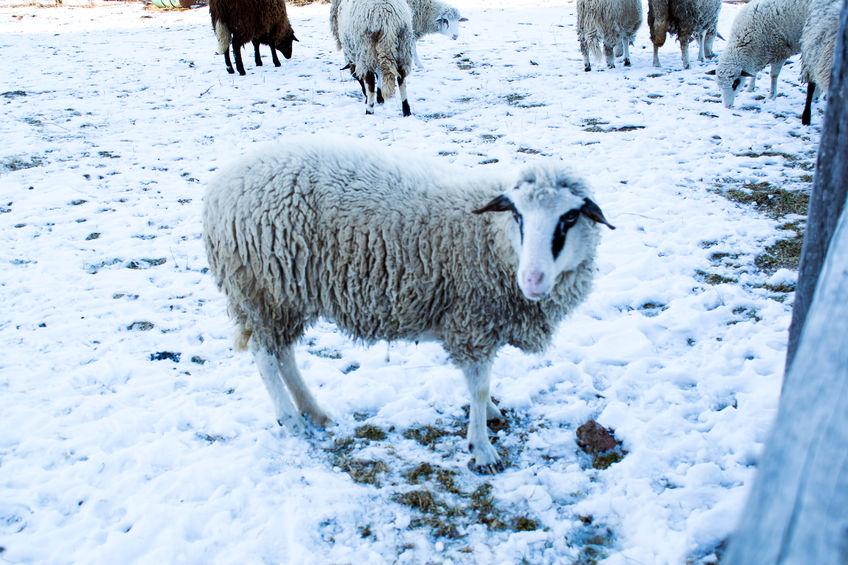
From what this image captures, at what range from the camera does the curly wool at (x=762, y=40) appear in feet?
26.3

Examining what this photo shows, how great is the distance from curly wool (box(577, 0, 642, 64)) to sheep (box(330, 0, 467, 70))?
2.63 m

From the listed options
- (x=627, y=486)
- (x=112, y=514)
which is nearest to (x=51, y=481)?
(x=112, y=514)

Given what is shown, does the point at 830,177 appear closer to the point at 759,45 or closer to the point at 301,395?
the point at 301,395

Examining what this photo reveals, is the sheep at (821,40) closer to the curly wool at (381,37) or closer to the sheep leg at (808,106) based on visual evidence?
the sheep leg at (808,106)

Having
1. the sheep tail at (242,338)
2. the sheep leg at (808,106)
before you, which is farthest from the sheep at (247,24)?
the sheep tail at (242,338)

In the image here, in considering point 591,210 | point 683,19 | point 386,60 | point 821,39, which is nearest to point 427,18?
point 386,60

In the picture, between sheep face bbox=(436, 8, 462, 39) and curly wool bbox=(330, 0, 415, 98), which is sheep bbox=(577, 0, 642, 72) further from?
curly wool bbox=(330, 0, 415, 98)

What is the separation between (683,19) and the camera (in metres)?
10.2

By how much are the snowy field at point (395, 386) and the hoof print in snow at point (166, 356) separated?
0.01 meters

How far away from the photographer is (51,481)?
3035mm

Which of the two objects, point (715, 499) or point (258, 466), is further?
point (258, 466)

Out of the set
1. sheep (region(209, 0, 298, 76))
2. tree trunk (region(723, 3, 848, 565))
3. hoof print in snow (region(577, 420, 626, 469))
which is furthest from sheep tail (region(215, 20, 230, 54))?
tree trunk (region(723, 3, 848, 565))

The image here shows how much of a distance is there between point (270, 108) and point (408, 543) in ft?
27.5

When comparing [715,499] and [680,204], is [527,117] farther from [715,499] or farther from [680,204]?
[715,499]
